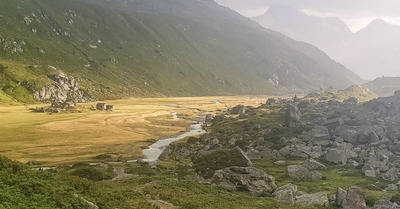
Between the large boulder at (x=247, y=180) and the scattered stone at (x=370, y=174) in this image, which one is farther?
the scattered stone at (x=370, y=174)

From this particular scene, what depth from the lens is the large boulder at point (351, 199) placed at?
38.7 m

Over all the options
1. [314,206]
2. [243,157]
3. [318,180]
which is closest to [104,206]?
[314,206]

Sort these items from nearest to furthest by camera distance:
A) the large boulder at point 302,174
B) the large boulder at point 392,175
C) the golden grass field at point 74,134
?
the large boulder at point 392,175 < the large boulder at point 302,174 < the golden grass field at point 74,134

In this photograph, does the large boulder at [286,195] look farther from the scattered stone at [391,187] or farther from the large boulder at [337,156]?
the large boulder at [337,156]

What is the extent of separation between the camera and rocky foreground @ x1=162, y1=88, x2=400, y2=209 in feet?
143

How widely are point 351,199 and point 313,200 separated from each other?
4.38 meters

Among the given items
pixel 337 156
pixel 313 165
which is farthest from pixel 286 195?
pixel 337 156

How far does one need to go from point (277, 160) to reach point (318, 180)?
20709 millimetres

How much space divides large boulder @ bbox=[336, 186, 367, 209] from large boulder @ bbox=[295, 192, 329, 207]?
1.62m

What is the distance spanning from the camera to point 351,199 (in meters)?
39.5

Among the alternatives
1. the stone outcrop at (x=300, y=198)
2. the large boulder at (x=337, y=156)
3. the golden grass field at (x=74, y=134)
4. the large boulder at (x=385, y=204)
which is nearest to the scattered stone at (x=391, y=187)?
the large boulder at (x=385, y=204)

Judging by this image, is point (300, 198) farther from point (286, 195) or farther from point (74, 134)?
point (74, 134)

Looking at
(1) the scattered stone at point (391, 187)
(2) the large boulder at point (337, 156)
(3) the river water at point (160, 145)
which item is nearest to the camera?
(1) the scattered stone at point (391, 187)

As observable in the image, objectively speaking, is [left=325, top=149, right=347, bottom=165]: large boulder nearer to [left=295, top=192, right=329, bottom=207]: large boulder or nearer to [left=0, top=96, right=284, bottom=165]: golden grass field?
[left=295, top=192, right=329, bottom=207]: large boulder
